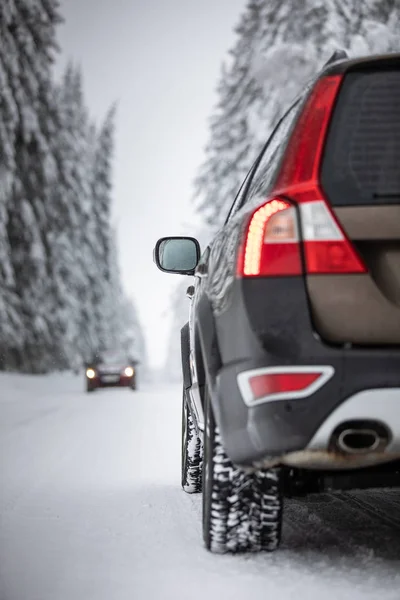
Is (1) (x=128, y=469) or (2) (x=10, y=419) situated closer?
(1) (x=128, y=469)

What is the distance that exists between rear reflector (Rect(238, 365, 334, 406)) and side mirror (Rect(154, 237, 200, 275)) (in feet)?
7.61

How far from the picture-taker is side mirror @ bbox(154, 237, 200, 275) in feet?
17.2

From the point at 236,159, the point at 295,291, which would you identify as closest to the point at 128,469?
the point at 295,291

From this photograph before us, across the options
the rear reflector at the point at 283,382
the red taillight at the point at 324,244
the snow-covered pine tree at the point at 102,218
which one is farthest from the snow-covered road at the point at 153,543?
the snow-covered pine tree at the point at 102,218

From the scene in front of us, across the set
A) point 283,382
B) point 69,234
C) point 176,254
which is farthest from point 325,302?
point 69,234

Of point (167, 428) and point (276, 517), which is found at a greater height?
point (276, 517)

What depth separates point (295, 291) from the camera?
2947mm

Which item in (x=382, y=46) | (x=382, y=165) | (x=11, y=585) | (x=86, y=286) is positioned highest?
(x=382, y=46)

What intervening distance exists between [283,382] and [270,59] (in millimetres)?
19514

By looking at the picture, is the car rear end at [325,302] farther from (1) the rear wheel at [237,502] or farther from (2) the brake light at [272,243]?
(1) the rear wheel at [237,502]

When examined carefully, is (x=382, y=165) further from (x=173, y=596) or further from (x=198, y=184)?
(x=198, y=184)

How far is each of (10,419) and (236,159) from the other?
47.8 ft

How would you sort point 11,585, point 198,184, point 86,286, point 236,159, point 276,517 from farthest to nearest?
point 86,286 < point 198,184 < point 236,159 < point 276,517 < point 11,585

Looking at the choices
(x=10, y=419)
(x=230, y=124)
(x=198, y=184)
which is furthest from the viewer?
(x=198, y=184)
